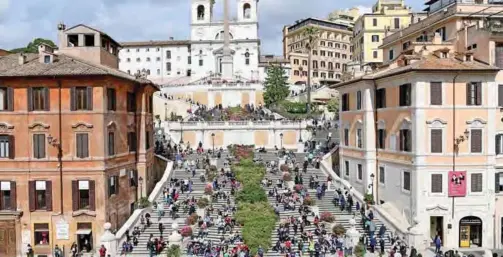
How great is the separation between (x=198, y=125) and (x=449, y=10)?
31.0 m

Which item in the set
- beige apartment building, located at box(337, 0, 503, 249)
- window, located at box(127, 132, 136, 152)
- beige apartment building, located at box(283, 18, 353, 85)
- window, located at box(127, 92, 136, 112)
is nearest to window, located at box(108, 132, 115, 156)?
window, located at box(127, 132, 136, 152)

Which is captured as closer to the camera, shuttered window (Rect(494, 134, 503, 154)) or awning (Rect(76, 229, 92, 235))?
awning (Rect(76, 229, 92, 235))

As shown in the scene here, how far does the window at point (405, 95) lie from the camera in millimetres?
39694

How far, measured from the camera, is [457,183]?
3925 cm

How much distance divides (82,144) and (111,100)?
3.62 metres

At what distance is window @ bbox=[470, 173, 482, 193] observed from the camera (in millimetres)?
39375

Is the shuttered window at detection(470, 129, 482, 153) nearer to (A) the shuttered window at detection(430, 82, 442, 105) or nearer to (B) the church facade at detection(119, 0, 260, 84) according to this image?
(A) the shuttered window at detection(430, 82, 442, 105)

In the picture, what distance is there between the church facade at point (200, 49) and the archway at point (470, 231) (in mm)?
95667

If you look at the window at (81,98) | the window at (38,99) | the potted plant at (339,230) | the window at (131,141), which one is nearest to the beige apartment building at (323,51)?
the window at (131,141)

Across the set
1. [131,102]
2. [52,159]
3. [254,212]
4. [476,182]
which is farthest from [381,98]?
[52,159]

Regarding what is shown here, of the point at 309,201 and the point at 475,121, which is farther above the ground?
the point at 475,121

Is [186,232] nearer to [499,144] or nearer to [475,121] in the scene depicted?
[475,121]

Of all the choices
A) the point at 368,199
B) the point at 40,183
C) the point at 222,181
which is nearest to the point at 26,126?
the point at 40,183

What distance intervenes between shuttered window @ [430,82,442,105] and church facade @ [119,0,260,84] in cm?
9485
